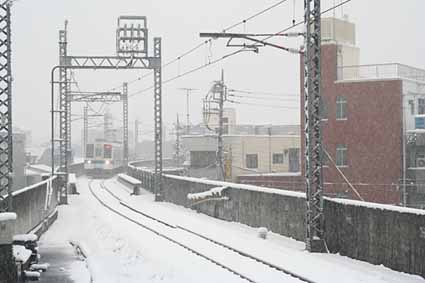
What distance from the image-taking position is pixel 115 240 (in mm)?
21234

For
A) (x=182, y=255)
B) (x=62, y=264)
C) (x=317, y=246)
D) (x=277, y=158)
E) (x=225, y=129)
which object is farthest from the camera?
(x=225, y=129)

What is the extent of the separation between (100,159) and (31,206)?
52.8 meters

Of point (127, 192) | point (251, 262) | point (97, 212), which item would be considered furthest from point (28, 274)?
point (127, 192)

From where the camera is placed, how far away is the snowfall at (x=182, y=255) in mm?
13945

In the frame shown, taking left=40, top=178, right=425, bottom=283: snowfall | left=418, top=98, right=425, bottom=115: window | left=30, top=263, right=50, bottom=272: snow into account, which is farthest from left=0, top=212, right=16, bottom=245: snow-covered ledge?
left=418, top=98, right=425, bottom=115: window

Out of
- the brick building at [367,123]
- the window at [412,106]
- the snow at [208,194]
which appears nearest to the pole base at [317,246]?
the snow at [208,194]

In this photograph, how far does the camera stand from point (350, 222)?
Result: 53.6ft

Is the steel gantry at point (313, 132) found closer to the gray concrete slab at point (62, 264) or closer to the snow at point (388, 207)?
the snow at point (388, 207)

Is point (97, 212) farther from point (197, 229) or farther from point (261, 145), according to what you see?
point (261, 145)

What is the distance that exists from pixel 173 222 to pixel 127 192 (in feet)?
70.6

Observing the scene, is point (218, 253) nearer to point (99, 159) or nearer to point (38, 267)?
point (38, 267)

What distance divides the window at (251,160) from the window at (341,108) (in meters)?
18.8

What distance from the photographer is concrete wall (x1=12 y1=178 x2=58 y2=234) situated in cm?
1853

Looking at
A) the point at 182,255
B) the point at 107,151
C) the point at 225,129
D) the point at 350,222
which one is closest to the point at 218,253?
the point at 182,255
